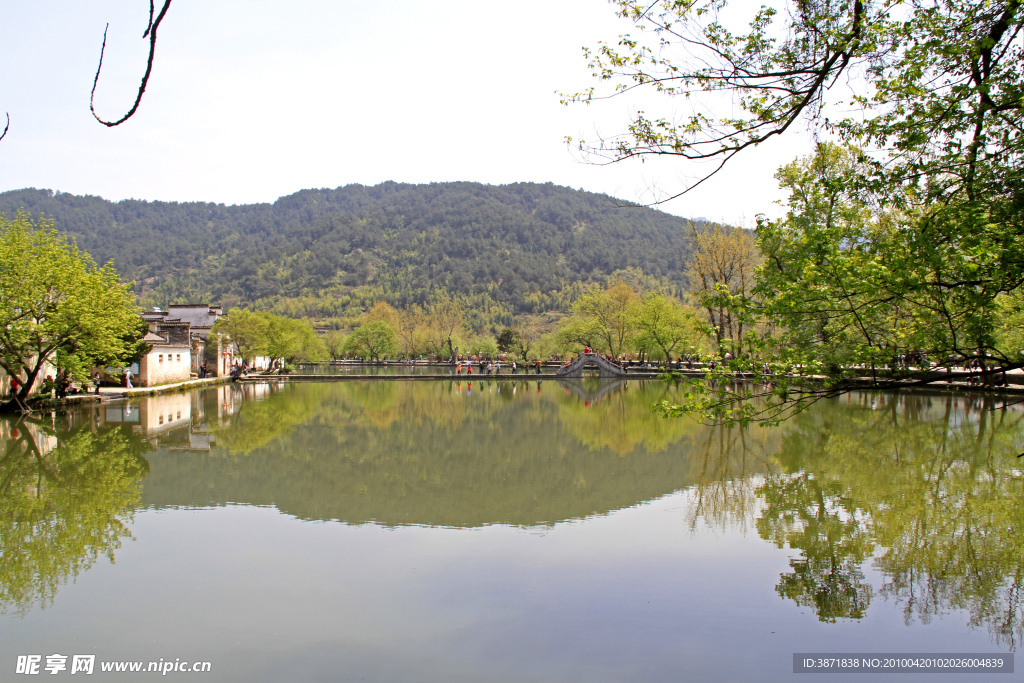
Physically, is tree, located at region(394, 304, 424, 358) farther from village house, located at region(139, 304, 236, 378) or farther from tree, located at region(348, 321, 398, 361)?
village house, located at region(139, 304, 236, 378)

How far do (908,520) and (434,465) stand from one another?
819 cm

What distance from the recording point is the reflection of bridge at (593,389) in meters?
32.5

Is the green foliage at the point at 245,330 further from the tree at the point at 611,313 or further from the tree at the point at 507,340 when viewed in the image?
the tree at the point at 507,340

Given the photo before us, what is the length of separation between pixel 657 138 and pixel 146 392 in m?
30.7

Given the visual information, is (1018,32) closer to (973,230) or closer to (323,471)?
(973,230)

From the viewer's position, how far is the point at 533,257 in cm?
15475

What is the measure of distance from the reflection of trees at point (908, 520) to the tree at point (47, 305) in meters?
22.0

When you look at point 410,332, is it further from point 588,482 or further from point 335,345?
point 588,482

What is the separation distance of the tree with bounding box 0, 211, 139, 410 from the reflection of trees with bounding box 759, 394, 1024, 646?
72.2 feet

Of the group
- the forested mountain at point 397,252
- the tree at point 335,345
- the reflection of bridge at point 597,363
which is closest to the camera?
the reflection of bridge at point 597,363

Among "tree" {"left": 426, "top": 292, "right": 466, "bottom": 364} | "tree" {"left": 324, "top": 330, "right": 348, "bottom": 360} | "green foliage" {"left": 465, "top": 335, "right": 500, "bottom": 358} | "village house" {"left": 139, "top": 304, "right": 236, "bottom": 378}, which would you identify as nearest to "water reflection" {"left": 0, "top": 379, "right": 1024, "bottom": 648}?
"village house" {"left": 139, "top": 304, "right": 236, "bottom": 378}

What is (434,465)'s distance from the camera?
13.7 metres

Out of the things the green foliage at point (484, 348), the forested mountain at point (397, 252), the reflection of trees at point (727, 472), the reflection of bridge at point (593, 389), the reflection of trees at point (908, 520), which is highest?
the forested mountain at point (397, 252)

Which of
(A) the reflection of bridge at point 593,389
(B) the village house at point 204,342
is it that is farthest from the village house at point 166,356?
(A) the reflection of bridge at point 593,389
